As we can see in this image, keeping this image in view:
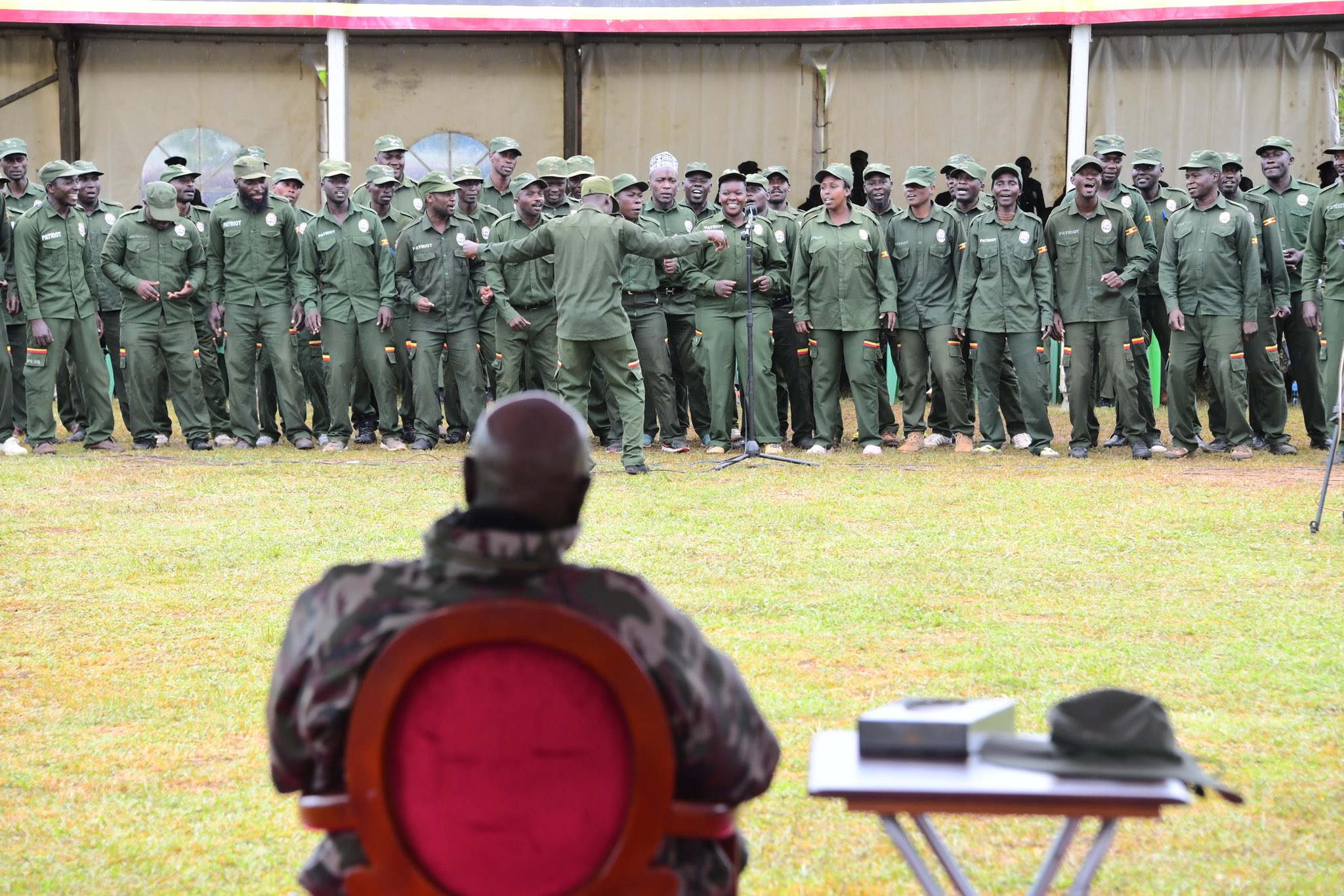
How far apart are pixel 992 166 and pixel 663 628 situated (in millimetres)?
18721

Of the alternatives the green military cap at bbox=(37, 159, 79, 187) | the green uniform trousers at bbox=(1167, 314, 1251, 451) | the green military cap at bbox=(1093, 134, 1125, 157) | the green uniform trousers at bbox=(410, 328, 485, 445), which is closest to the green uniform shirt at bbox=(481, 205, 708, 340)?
the green uniform trousers at bbox=(410, 328, 485, 445)

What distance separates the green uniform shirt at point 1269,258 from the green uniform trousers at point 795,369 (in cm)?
383

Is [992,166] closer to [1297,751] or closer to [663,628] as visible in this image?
[1297,751]

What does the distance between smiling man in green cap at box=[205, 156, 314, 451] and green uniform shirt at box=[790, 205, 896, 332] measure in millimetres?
4451

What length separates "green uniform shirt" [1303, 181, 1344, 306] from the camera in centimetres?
1314

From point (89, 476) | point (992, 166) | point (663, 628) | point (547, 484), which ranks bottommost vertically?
point (89, 476)

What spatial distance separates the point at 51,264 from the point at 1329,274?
1055 centimetres

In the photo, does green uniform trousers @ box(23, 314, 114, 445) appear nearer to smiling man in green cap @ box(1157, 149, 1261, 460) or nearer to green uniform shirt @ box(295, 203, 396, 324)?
green uniform shirt @ box(295, 203, 396, 324)

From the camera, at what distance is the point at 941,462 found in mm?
13039

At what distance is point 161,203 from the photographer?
14.0 metres

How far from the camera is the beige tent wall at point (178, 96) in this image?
2033cm

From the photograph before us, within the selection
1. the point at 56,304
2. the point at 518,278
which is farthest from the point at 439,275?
the point at 56,304

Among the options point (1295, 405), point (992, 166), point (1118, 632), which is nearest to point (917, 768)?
point (1118, 632)

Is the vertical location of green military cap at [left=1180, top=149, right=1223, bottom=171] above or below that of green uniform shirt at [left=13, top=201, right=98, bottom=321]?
above
